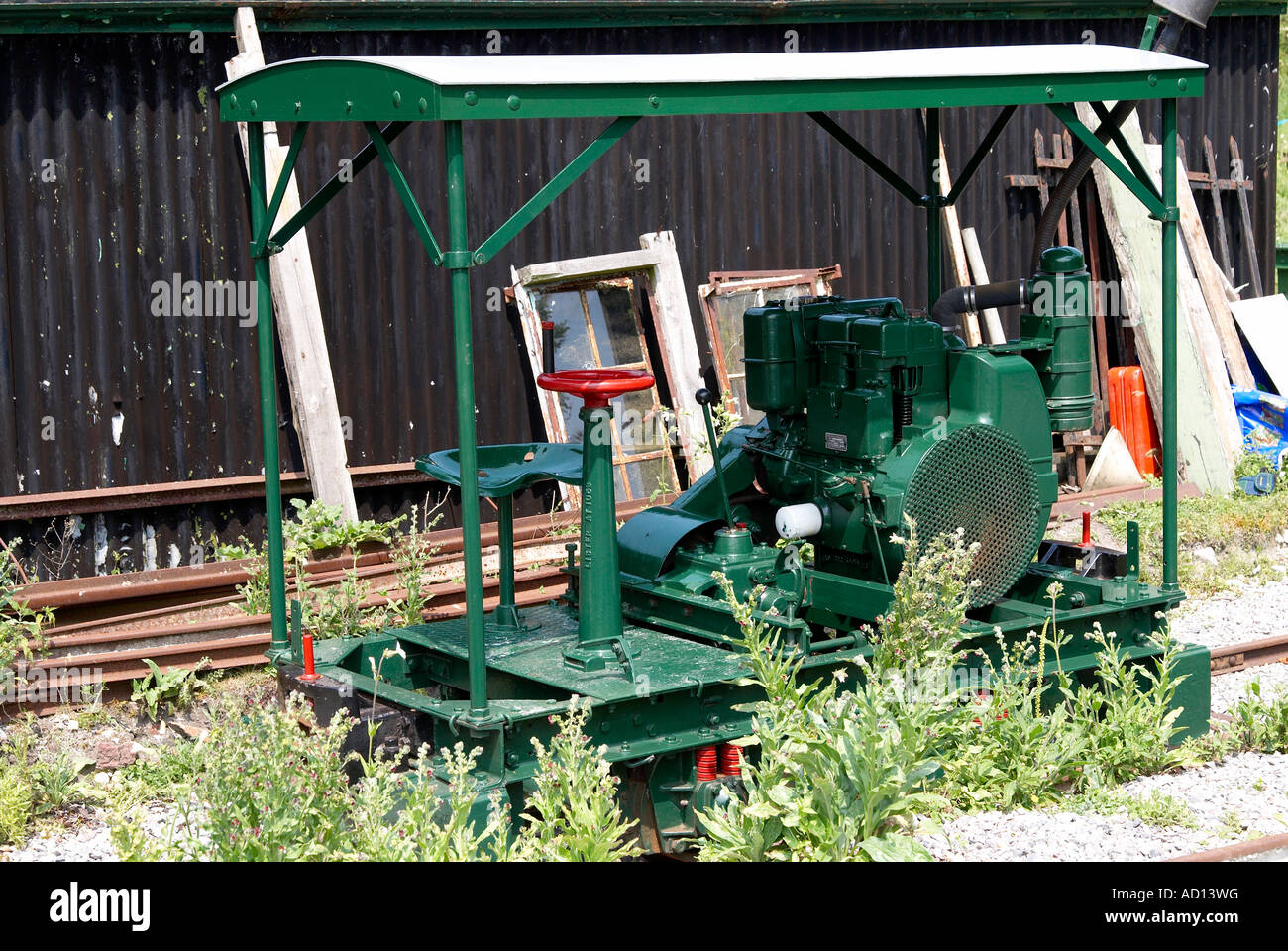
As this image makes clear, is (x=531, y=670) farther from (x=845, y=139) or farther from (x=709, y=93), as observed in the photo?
(x=845, y=139)

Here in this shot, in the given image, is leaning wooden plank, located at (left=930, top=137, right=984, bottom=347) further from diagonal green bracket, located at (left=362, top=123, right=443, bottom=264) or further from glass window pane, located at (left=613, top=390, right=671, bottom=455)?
diagonal green bracket, located at (left=362, top=123, right=443, bottom=264)

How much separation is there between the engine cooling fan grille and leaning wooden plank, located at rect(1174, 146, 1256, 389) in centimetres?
658

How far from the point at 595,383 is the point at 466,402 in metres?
1.01

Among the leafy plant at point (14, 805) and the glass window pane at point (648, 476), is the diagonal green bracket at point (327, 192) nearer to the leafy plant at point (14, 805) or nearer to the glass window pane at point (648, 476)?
the leafy plant at point (14, 805)

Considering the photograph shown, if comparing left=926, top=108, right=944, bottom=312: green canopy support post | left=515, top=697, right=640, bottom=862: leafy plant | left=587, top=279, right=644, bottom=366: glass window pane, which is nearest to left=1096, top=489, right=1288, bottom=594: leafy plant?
left=926, top=108, right=944, bottom=312: green canopy support post

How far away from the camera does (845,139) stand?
860 centimetres

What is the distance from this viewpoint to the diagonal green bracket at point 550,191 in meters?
5.68

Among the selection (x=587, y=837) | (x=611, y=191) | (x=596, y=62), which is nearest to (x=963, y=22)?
(x=611, y=191)

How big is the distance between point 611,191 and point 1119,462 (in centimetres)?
476

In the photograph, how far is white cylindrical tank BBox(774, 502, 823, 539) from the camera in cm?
A: 755

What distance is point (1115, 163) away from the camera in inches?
291

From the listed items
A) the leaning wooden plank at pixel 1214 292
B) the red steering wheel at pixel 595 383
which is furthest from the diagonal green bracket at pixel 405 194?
the leaning wooden plank at pixel 1214 292

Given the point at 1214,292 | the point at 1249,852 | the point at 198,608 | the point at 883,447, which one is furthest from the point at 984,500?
the point at 1214,292

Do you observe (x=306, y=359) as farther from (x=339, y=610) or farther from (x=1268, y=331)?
(x=1268, y=331)
